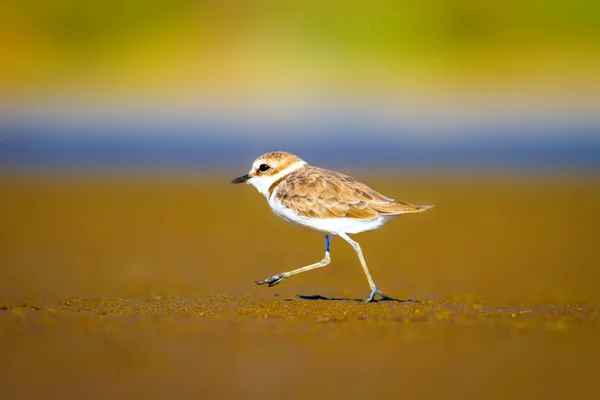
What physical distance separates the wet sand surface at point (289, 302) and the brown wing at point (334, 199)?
0.80 meters

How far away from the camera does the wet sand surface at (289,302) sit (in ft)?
19.6

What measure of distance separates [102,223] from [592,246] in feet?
22.2

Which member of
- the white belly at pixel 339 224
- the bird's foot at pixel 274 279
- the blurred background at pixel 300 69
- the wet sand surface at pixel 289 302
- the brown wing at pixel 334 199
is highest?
the blurred background at pixel 300 69

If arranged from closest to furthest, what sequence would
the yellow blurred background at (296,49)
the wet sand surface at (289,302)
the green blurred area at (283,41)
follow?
the wet sand surface at (289,302)
the yellow blurred background at (296,49)
the green blurred area at (283,41)

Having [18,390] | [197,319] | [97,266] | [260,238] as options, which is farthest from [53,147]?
[18,390]

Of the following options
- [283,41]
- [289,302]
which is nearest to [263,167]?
[289,302]

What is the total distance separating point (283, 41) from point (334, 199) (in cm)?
2380

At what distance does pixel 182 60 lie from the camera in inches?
1202

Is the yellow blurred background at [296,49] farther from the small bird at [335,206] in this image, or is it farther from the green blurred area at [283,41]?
the small bird at [335,206]

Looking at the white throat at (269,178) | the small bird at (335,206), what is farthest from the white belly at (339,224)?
the white throat at (269,178)

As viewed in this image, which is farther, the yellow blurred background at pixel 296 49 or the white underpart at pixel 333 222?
the yellow blurred background at pixel 296 49

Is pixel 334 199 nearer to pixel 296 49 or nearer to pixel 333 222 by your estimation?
pixel 333 222

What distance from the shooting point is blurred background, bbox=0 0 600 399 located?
640 cm

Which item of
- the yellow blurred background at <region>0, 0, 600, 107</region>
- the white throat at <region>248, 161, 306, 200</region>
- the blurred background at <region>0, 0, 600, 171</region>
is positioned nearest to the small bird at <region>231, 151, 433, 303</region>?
the white throat at <region>248, 161, 306, 200</region>
